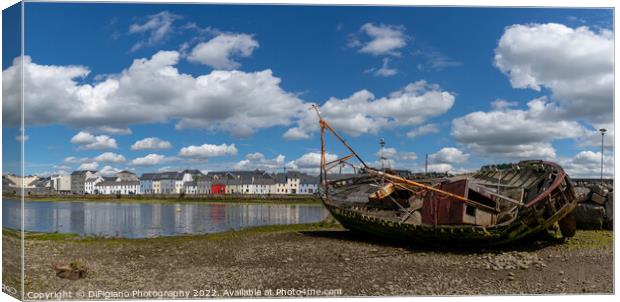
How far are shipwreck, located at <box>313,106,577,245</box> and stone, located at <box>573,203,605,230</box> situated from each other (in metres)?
2.19

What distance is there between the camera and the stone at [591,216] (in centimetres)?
1958

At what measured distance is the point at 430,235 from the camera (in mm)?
16875

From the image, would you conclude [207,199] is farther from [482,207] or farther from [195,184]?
[482,207]

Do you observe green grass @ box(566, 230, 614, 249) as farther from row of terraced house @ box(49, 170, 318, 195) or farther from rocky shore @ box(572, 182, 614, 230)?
row of terraced house @ box(49, 170, 318, 195)

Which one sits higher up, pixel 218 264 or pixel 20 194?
pixel 20 194

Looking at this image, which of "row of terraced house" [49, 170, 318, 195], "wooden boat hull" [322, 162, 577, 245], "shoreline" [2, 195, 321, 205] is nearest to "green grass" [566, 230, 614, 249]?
"wooden boat hull" [322, 162, 577, 245]

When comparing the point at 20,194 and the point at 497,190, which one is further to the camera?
the point at 497,190

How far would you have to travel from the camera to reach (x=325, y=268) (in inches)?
563

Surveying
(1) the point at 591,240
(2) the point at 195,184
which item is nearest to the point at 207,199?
(2) the point at 195,184

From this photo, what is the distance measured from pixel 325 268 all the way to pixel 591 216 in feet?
38.8

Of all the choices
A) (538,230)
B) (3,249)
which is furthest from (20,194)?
(538,230)

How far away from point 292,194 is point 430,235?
38.9 m

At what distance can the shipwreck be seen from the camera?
51.9 ft

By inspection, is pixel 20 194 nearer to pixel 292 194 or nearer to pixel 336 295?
pixel 336 295
